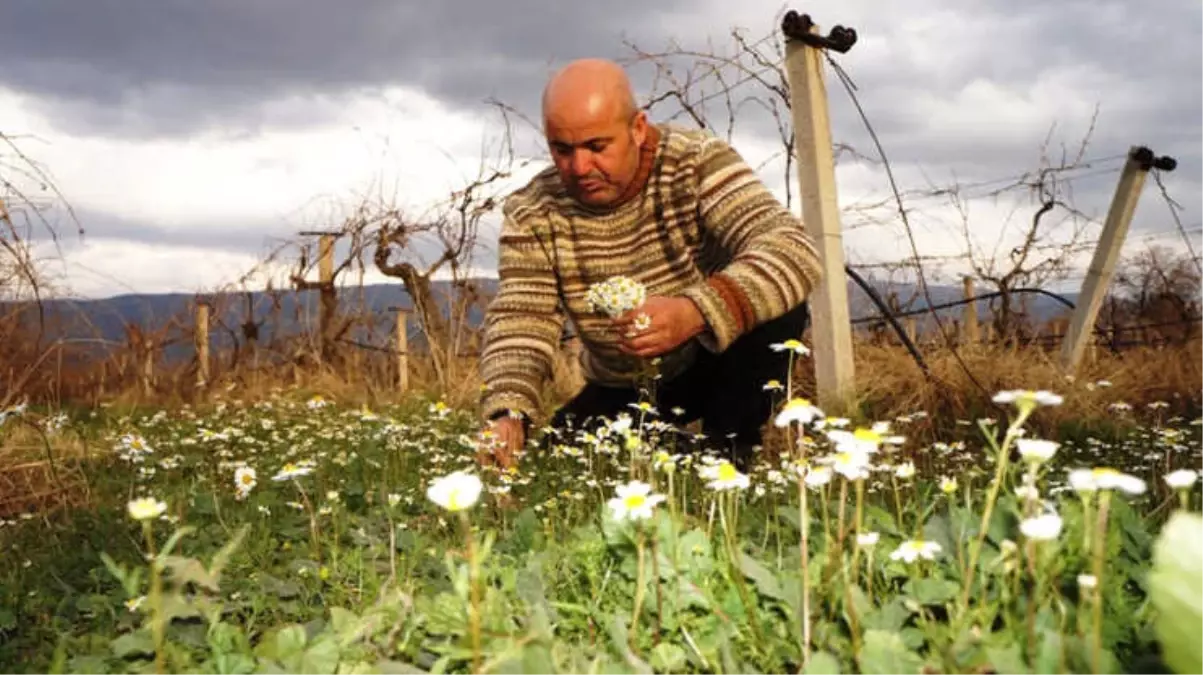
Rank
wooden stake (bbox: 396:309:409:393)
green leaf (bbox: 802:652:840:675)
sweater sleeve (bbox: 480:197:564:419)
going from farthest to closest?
1. wooden stake (bbox: 396:309:409:393)
2. sweater sleeve (bbox: 480:197:564:419)
3. green leaf (bbox: 802:652:840:675)

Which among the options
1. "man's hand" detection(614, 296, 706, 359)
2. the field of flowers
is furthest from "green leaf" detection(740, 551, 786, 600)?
"man's hand" detection(614, 296, 706, 359)

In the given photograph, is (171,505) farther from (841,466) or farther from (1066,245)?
(1066,245)

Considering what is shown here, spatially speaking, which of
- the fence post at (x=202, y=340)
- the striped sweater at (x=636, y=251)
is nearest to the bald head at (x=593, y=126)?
the striped sweater at (x=636, y=251)

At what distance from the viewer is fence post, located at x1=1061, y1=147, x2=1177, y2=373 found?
8031 mm

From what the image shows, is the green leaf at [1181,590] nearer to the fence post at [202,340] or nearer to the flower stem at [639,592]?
the flower stem at [639,592]

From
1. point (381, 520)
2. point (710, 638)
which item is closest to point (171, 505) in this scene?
point (381, 520)

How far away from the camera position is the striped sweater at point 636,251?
415 cm

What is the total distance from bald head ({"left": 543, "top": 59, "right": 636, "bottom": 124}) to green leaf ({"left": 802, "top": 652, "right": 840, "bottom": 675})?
2.62 meters

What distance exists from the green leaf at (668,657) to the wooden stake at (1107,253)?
701 cm

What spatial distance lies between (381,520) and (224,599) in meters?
0.70

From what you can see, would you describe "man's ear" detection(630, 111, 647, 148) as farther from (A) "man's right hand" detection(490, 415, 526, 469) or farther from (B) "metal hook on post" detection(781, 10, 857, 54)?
(B) "metal hook on post" detection(781, 10, 857, 54)

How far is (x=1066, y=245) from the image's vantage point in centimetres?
993

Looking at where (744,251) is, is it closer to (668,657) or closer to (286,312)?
(668,657)

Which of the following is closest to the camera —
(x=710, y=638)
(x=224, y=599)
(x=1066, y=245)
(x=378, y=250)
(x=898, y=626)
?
(x=898, y=626)
